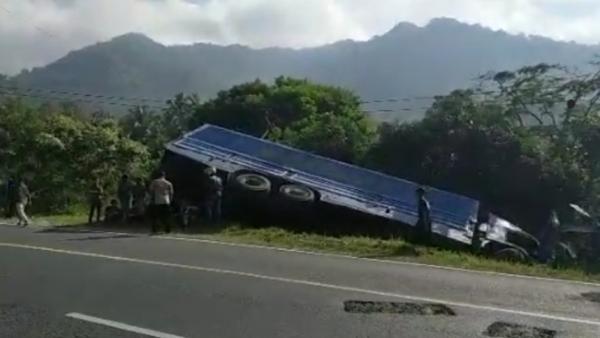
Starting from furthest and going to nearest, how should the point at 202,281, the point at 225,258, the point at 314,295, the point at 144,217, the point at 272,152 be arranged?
the point at 272,152
the point at 144,217
the point at 225,258
the point at 202,281
the point at 314,295

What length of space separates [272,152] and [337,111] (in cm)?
3073

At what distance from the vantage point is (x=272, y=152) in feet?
80.6

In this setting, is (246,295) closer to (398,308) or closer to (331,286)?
(331,286)

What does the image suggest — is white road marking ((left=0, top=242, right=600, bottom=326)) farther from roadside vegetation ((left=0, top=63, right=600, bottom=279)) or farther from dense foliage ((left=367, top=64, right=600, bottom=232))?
dense foliage ((left=367, top=64, right=600, bottom=232))

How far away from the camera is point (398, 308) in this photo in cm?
865

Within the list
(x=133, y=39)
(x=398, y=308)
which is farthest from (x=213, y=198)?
(x=133, y=39)

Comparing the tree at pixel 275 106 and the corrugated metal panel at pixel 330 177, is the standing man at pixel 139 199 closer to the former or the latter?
the corrugated metal panel at pixel 330 177

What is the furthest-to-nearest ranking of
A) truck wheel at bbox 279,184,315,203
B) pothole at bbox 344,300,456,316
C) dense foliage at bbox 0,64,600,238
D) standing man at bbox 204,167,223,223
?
dense foliage at bbox 0,64,600,238, truck wheel at bbox 279,184,315,203, standing man at bbox 204,167,223,223, pothole at bbox 344,300,456,316

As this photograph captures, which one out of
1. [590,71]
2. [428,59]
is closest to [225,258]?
[590,71]

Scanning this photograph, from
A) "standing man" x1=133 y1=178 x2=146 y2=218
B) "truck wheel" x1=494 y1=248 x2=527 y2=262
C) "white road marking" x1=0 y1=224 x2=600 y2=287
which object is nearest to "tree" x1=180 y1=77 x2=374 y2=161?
"standing man" x1=133 y1=178 x2=146 y2=218

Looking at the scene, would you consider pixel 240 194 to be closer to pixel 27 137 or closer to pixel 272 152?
pixel 272 152

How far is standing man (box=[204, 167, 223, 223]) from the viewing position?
19.5m

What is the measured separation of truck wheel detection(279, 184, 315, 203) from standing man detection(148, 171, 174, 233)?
4.02 m

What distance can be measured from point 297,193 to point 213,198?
2.42 m
